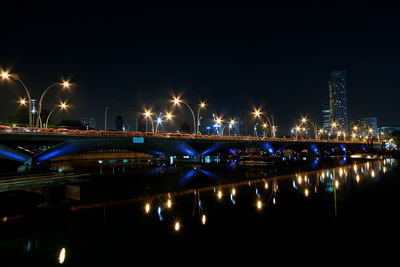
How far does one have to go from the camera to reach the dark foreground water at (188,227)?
7586mm

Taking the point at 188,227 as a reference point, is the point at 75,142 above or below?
above

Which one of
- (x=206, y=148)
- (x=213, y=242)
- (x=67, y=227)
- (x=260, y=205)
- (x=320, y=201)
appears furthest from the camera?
(x=206, y=148)

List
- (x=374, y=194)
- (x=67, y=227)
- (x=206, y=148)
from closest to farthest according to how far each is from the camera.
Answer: (x=67, y=227)
(x=374, y=194)
(x=206, y=148)

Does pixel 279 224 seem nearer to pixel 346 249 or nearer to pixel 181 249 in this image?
pixel 346 249

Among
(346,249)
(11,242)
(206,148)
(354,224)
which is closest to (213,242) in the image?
(346,249)

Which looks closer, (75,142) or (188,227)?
(188,227)

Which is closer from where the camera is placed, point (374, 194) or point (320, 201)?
point (320, 201)

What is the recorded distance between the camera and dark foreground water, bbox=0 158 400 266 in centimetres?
759

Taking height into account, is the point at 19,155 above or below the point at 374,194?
above

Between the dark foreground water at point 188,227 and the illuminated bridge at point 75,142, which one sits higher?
the illuminated bridge at point 75,142

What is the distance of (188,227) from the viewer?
1005 centimetres

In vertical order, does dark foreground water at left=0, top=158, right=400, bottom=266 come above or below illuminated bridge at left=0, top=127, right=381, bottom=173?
below

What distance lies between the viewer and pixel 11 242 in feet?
28.2

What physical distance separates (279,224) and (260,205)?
3270mm
